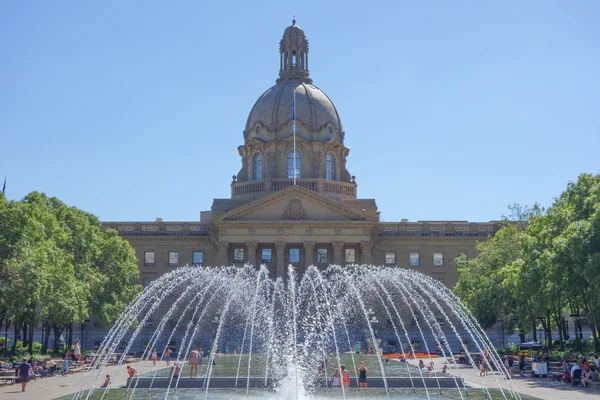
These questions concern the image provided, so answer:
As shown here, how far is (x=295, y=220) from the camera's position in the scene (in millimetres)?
95625

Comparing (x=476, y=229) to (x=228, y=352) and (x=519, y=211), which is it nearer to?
Answer: (x=519, y=211)

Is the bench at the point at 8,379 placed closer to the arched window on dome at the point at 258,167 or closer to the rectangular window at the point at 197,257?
the rectangular window at the point at 197,257

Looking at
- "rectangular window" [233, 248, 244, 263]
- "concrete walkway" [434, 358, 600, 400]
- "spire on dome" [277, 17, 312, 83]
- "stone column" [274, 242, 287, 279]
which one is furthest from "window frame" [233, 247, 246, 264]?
"concrete walkway" [434, 358, 600, 400]

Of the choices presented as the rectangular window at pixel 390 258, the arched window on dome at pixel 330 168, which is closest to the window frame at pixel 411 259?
the rectangular window at pixel 390 258

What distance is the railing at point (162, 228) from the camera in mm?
103000

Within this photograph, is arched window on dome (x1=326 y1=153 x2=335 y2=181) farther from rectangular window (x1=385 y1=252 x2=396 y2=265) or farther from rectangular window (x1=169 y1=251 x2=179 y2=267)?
rectangular window (x1=169 y1=251 x2=179 y2=267)

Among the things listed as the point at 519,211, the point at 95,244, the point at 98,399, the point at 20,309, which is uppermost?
the point at 519,211

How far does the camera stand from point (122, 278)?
74.9 meters

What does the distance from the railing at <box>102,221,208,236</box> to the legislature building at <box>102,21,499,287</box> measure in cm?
12

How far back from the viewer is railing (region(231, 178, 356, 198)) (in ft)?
342

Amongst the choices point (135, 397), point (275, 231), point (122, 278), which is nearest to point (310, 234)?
point (275, 231)

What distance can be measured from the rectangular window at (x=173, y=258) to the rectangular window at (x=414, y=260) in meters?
27.1

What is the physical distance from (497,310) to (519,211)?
1824 centimetres

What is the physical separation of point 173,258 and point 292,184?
53.8 ft
